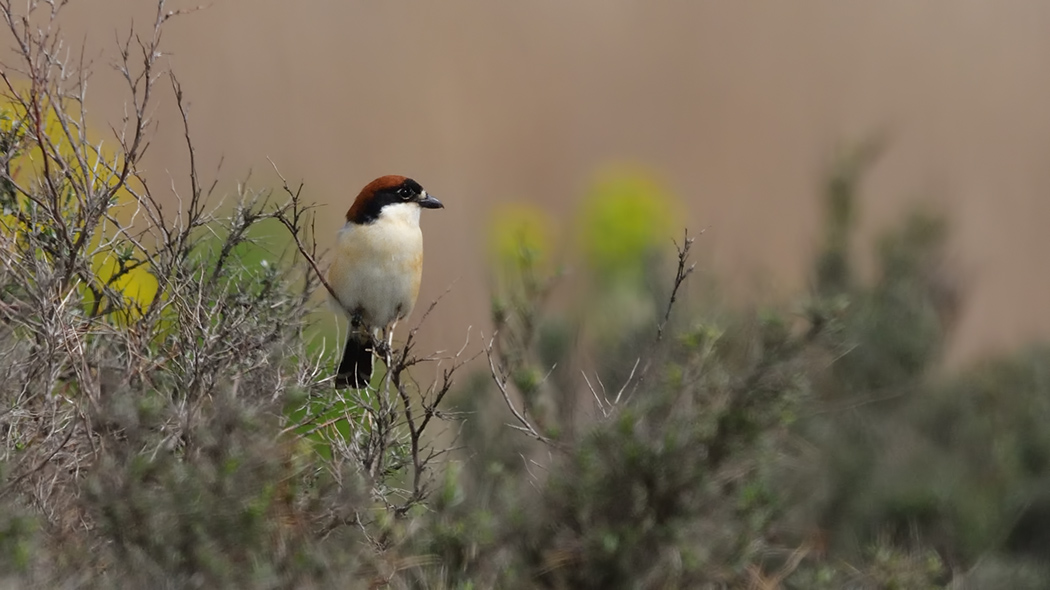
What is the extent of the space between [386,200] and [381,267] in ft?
0.78

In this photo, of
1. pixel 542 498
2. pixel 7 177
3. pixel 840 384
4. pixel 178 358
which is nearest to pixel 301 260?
pixel 178 358

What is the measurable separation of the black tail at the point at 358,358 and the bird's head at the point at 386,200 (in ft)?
1.35

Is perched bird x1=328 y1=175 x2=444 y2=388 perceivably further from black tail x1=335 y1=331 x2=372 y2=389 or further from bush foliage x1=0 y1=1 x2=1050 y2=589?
bush foliage x1=0 y1=1 x2=1050 y2=589

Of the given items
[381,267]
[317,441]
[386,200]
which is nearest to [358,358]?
[381,267]

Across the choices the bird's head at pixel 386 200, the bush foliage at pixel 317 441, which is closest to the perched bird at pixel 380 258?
the bird's head at pixel 386 200

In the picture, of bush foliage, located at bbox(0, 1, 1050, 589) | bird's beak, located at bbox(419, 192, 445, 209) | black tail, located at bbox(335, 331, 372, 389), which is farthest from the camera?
bird's beak, located at bbox(419, 192, 445, 209)

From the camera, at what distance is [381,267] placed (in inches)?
155

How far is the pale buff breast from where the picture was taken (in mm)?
3949

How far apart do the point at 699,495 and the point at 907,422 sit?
2.70 metres

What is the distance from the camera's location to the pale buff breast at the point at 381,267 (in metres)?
3.95

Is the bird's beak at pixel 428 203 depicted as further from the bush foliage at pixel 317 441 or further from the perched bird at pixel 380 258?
the bush foliage at pixel 317 441

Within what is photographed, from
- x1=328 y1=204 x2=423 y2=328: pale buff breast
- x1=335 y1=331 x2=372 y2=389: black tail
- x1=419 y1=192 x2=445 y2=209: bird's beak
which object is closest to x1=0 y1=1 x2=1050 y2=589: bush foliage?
x1=335 y1=331 x2=372 y2=389: black tail

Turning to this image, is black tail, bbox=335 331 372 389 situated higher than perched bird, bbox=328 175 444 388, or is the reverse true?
perched bird, bbox=328 175 444 388

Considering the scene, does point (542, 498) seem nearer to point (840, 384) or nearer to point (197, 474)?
point (197, 474)
